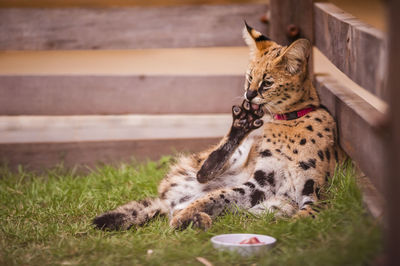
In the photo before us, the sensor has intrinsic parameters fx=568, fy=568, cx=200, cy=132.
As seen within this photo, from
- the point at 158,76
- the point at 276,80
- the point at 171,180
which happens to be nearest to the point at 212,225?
the point at 171,180

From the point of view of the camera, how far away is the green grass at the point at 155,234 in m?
2.33

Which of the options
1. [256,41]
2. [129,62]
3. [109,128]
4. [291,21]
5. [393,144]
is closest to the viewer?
[393,144]

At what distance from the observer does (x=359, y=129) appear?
285cm

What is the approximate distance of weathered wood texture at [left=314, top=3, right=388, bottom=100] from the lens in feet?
7.69

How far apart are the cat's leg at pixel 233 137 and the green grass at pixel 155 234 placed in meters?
0.34

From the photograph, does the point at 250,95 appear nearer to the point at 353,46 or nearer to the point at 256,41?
the point at 256,41

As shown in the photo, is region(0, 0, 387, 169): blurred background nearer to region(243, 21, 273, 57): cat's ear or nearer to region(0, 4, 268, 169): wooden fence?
region(0, 4, 268, 169): wooden fence

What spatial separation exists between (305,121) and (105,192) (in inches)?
58.6

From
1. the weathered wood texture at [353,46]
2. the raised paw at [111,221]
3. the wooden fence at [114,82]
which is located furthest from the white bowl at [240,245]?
the wooden fence at [114,82]

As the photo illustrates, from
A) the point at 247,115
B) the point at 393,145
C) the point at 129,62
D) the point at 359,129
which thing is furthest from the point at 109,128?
the point at 393,145

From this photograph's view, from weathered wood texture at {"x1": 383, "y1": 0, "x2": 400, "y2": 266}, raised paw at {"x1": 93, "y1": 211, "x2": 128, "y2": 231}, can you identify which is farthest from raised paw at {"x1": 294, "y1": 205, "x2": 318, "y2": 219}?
weathered wood texture at {"x1": 383, "y1": 0, "x2": 400, "y2": 266}

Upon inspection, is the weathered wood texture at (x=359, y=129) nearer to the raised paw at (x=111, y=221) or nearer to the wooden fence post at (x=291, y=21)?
the wooden fence post at (x=291, y=21)

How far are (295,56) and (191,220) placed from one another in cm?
109

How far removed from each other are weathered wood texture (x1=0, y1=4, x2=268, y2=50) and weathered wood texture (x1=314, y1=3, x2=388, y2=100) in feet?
2.97
